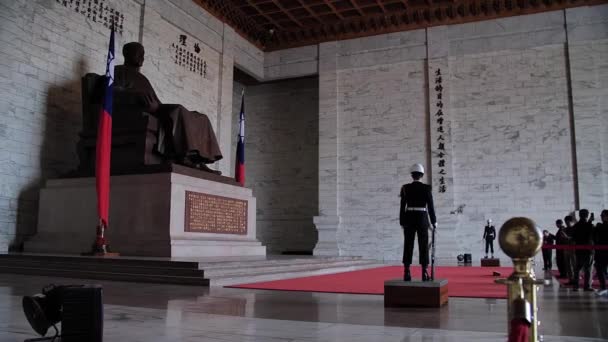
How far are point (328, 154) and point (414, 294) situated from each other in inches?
380

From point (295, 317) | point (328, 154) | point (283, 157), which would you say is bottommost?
point (295, 317)

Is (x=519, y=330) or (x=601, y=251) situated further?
(x=601, y=251)

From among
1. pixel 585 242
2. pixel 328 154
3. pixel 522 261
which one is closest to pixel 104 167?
pixel 585 242

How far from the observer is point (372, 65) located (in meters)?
13.3

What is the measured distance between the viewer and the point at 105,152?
6957 millimetres

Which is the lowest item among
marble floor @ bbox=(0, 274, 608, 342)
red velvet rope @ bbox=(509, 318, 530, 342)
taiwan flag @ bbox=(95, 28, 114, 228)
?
marble floor @ bbox=(0, 274, 608, 342)

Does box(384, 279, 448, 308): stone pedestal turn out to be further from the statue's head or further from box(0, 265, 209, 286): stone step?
the statue's head

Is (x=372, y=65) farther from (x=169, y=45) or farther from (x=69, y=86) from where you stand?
(x=69, y=86)

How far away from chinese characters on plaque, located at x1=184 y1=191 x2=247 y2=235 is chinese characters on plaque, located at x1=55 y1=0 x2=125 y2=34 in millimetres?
3899

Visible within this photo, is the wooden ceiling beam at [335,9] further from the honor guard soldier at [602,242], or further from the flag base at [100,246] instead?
the honor guard soldier at [602,242]

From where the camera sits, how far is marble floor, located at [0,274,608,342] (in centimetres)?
Result: 252

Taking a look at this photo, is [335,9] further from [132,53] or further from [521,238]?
[521,238]

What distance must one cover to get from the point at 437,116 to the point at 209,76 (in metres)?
5.40

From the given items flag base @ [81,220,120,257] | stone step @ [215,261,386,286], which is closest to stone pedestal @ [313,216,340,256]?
stone step @ [215,261,386,286]
